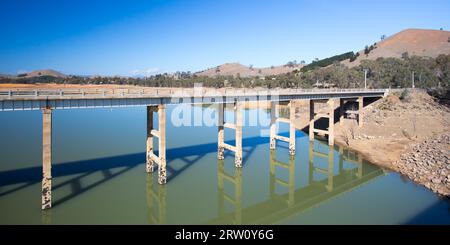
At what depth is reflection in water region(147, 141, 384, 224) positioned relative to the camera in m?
19.9

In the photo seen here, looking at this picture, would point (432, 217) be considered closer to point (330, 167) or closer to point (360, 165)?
point (330, 167)

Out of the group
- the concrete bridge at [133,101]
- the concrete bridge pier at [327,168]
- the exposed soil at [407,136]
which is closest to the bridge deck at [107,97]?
the concrete bridge at [133,101]

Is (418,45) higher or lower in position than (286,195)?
higher

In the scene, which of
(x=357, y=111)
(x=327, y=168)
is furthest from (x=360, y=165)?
(x=357, y=111)

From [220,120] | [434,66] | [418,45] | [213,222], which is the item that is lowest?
[213,222]

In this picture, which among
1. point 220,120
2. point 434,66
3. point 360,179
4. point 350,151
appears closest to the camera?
point 360,179

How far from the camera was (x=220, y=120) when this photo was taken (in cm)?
3000

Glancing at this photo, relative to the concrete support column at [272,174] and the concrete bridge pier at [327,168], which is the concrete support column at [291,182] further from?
the concrete bridge pier at [327,168]

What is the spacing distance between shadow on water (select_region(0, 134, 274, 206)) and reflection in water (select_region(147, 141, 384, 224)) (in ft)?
9.93

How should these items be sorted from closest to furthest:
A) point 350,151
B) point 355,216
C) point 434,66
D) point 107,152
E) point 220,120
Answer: point 355,216
point 220,120
point 107,152
point 350,151
point 434,66

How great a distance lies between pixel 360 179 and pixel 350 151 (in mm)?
10065
